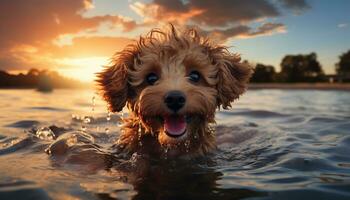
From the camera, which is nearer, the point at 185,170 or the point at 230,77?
the point at 185,170

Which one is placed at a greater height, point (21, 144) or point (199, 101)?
point (199, 101)

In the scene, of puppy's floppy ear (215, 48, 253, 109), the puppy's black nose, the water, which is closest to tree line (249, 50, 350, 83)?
the water

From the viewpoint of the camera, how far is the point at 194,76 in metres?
7.54

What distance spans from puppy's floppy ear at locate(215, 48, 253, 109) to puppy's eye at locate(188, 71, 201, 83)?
0.61 metres

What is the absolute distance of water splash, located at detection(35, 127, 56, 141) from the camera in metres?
10.2

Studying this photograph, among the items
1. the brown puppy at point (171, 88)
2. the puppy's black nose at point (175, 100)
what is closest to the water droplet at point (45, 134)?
the brown puppy at point (171, 88)

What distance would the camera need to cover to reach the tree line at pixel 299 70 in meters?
87.9

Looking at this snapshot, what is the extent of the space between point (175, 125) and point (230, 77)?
1852mm

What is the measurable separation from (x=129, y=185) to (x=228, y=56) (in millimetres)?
3570

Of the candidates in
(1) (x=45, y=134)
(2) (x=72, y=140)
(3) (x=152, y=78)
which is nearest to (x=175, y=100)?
(3) (x=152, y=78)

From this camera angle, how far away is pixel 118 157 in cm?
793

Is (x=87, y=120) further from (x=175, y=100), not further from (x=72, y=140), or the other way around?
(x=175, y=100)

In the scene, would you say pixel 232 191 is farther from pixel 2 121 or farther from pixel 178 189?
pixel 2 121

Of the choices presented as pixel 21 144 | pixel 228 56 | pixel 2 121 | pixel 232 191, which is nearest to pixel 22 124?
pixel 2 121
